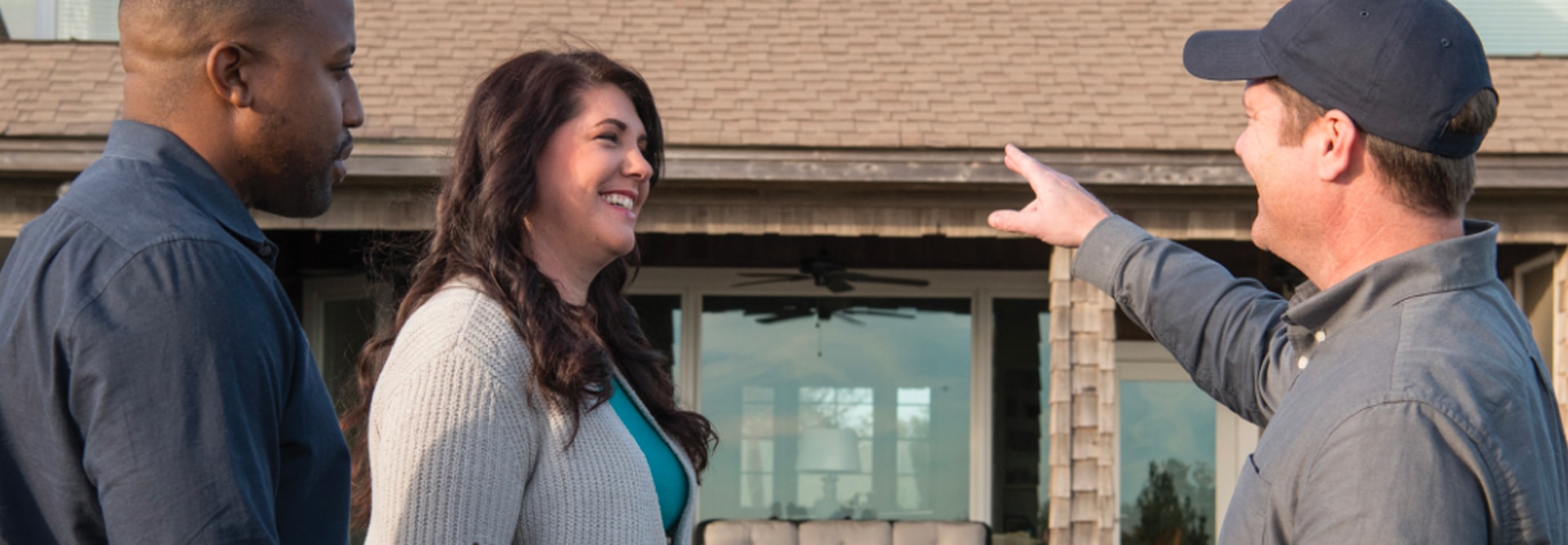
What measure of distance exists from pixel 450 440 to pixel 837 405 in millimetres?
6758

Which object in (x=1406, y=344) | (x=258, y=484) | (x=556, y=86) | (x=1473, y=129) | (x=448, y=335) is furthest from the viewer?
(x=556, y=86)

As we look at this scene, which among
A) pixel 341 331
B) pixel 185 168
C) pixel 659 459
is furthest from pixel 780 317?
pixel 185 168

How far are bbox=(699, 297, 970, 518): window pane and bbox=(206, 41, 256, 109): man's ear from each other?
22.6 feet

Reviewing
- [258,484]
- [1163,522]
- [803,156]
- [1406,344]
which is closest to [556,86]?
[258,484]

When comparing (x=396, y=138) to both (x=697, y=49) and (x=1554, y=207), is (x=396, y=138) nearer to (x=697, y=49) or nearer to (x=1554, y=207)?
(x=697, y=49)

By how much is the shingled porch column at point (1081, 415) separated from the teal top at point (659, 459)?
4.60 m

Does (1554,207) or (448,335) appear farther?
(1554,207)

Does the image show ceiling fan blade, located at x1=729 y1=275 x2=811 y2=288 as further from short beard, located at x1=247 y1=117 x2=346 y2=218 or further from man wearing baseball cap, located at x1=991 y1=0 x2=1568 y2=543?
short beard, located at x1=247 y1=117 x2=346 y2=218

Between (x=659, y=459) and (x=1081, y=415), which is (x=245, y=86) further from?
(x=1081, y=415)

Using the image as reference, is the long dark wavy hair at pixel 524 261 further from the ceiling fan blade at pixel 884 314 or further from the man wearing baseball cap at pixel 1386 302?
the ceiling fan blade at pixel 884 314

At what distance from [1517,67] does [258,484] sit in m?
7.29

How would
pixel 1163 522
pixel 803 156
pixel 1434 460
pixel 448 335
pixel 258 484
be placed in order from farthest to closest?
1. pixel 1163 522
2. pixel 803 156
3. pixel 448 335
4. pixel 1434 460
5. pixel 258 484

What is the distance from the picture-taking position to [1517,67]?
7.13 metres

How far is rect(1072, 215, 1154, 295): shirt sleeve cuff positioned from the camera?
7.64ft
